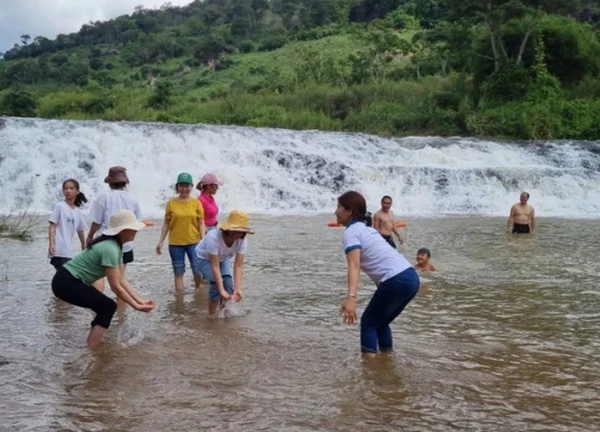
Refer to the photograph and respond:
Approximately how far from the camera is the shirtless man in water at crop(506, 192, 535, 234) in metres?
14.9

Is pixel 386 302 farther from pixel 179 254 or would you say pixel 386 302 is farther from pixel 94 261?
pixel 179 254

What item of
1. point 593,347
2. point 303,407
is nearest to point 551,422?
point 303,407

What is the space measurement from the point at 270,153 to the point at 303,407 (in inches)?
791

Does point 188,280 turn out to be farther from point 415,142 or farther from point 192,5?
point 192,5

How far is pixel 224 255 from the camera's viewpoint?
684 cm

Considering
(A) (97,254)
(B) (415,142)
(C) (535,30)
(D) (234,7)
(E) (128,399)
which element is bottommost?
(E) (128,399)

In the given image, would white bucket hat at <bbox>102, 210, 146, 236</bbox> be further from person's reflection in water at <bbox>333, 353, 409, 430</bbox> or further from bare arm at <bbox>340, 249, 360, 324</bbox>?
person's reflection in water at <bbox>333, 353, 409, 430</bbox>

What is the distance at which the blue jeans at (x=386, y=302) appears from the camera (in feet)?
17.3

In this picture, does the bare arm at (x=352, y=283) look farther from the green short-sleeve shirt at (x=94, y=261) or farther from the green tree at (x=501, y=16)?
the green tree at (x=501, y=16)

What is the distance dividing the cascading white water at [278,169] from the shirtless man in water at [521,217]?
21.6 feet

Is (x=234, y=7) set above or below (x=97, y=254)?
above

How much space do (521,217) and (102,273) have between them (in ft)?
36.2

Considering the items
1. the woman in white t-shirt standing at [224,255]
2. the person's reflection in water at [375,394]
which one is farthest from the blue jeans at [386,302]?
the woman in white t-shirt standing at [224,255]

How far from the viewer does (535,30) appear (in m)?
35.6
